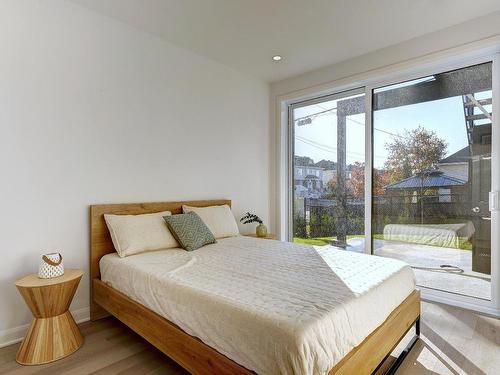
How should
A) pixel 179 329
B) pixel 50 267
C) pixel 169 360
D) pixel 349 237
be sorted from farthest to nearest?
pixel 349 237 < pixel 50 267 < pixel 169 360 < pixel 179 329

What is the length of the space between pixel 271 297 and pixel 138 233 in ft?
5.02

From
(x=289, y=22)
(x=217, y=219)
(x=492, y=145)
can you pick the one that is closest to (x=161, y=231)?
(x=217, y=219)

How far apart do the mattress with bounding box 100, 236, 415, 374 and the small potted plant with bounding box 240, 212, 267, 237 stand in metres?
1.18

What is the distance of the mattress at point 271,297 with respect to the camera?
1.23 m

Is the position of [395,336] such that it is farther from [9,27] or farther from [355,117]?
[9,27]

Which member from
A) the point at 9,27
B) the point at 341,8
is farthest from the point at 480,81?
the point at 9,27

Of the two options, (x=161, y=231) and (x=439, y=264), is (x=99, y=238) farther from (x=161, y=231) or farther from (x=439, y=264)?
(x=439, y=264)

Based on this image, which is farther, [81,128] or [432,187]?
[432,187]

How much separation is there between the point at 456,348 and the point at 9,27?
4.01 m

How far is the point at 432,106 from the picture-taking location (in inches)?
123

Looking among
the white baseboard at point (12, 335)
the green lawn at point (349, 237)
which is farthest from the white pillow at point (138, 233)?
the green lawn at point (349, 237)

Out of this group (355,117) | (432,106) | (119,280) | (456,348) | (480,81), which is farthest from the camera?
(355,117)

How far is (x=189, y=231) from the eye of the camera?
2.79 metres

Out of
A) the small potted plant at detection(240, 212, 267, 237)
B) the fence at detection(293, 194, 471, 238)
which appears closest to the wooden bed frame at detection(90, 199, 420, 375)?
the fence at detection(293, 194, 471, 238)
